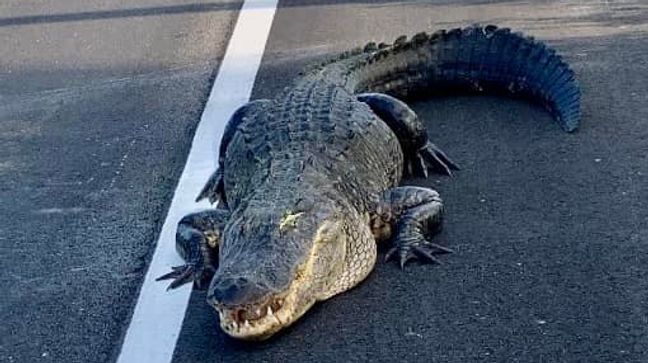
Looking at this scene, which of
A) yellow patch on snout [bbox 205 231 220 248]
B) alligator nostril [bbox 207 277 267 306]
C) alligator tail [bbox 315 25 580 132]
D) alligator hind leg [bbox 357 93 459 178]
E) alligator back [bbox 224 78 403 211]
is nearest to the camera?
alligator nostril [bbox 207 277 267 306]

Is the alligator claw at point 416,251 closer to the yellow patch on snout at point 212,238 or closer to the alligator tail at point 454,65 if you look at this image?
the yellow patch on snout at point 212,238

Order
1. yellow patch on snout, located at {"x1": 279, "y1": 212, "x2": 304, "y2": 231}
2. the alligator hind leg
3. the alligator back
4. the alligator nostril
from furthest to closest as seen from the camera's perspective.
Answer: the alligator hind leg
the alligator back
yellow patch on snout, located at {"x1": 279, "y1": 212, "x2": 304, "y2": 231}
the alligator nostril

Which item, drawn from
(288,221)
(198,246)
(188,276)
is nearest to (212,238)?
(198,246)

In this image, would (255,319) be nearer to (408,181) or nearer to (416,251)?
(416,251)

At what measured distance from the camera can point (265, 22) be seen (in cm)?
882

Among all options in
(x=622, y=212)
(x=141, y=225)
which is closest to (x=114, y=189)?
(x=141, y=225)

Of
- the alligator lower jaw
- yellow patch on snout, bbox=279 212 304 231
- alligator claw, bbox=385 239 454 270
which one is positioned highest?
yellow patch on snout, bbox=279 212 304 231

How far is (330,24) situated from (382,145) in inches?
108

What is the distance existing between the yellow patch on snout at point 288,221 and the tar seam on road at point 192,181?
1.89ft

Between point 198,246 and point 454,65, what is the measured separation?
7.43 feet

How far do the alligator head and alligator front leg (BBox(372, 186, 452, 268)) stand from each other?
0.40 metres

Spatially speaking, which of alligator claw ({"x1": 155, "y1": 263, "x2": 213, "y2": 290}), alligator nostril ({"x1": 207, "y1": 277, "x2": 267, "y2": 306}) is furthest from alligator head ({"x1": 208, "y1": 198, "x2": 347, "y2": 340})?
alligator claw ({"x1": 155, "y1": 263, "x2": 213, "y2": 290})

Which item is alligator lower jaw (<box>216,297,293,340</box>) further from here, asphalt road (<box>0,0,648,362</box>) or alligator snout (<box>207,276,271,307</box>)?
asphalt road (<box>0,0,648,362</box>)

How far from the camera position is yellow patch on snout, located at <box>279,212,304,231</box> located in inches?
192
